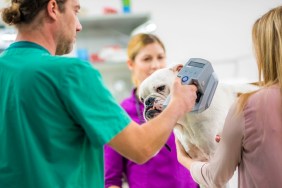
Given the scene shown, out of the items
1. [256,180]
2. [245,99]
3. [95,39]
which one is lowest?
[95,39]

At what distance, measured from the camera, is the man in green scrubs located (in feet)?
2.85

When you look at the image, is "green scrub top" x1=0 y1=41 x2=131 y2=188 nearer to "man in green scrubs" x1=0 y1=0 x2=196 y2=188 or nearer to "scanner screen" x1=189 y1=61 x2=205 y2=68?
"man in green scrubs" x1=0 y1=0 x2=196 y2=188

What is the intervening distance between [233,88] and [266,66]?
18.5 inches

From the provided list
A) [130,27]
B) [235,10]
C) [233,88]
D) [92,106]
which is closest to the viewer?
[92,106]

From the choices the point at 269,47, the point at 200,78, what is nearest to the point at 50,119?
the point at 200,78

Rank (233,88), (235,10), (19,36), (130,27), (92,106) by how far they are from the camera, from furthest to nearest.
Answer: (235,10)
(130,27)
(233,88)
(19,36)
(92,106)

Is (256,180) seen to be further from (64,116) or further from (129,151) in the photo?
(64,116)

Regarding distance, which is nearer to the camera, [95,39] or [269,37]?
[269,37]

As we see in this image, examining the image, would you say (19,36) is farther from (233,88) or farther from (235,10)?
(235,10)

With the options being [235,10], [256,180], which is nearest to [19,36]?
[256,180]

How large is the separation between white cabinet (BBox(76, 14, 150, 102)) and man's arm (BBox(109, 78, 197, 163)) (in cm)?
211

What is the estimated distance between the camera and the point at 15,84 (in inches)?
34.9

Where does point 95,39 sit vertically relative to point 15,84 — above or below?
below

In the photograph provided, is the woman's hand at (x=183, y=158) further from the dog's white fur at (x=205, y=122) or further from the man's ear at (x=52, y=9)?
the man's ear at (x=52, y=9)
